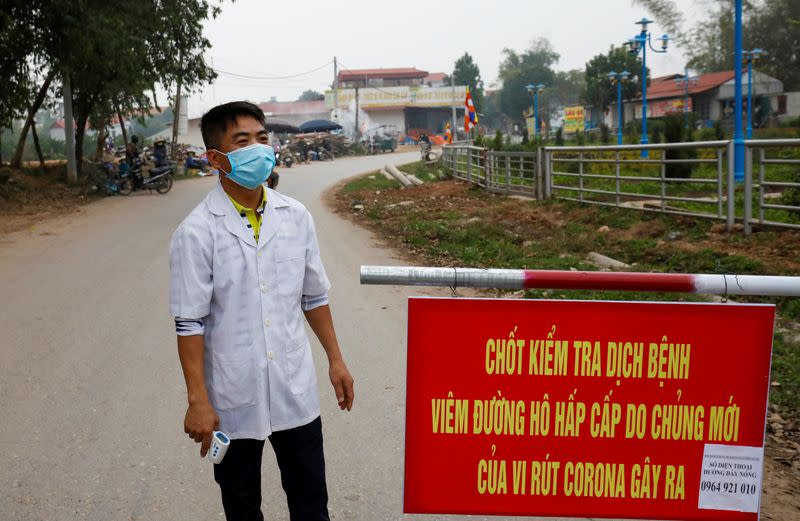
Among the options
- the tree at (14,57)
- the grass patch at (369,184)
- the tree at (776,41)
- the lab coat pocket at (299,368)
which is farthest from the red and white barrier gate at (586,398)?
the tree at (776,41)

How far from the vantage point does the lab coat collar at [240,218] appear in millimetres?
2643

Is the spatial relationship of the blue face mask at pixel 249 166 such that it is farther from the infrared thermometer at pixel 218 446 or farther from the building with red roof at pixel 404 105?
the building with red roof at pixel 404 105

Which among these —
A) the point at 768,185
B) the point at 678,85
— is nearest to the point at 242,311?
the point at 768,185

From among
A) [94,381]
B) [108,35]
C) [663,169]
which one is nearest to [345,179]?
[108,35]

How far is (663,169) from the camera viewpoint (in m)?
12.2

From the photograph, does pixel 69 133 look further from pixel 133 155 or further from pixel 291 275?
pixel 291 275

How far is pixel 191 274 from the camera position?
256 cm

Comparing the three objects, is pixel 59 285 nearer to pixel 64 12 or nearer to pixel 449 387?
pixel 449 387

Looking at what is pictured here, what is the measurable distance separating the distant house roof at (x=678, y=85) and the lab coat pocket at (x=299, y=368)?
6205 centimetres

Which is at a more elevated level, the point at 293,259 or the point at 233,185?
the point at 233,185

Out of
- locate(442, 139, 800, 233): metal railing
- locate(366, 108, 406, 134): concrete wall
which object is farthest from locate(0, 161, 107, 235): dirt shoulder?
locate(366, 108, 406, 134): concrete wall

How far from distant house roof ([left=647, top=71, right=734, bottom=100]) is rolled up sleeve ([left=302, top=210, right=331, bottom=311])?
61.9m

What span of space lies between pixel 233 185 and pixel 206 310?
16.9 inches

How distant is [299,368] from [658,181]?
10.9 meters
